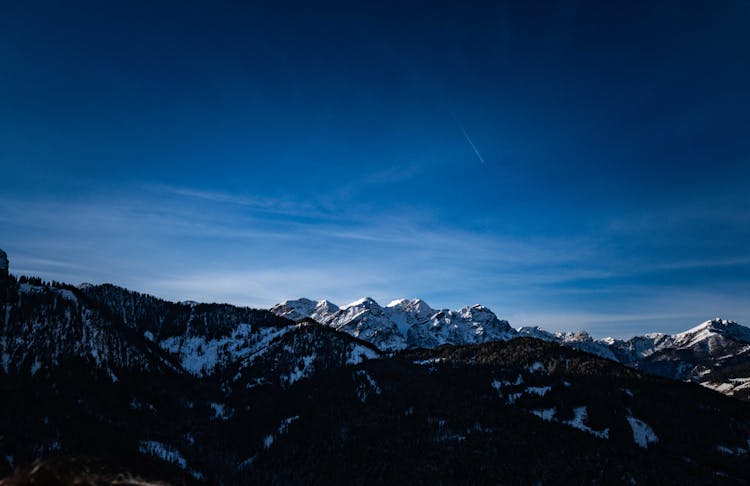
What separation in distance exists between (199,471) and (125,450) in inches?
1462

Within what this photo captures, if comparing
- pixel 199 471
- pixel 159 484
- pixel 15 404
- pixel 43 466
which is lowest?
pixel 199 471

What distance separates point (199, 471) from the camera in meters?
200

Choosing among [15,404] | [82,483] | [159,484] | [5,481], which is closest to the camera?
[82,483]

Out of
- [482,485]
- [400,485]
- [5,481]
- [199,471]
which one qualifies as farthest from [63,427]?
[482,485]

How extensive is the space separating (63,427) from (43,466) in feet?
631

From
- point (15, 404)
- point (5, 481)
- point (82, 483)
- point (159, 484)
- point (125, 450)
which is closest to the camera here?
point (82, 483)

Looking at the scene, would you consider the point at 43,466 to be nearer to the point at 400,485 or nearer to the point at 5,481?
the point at 5,481

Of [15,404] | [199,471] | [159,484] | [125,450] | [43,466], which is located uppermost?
[43,466]

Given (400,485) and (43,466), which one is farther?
(400,485)

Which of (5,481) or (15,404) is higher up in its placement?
(5,481)

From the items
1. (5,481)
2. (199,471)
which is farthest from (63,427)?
(5,481)

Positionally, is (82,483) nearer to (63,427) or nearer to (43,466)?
(43,466)

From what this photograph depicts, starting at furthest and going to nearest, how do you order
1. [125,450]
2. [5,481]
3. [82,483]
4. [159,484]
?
[125,450] < [159,484] < [5,481] < [82,483]

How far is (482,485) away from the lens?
7844 inches
